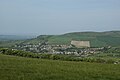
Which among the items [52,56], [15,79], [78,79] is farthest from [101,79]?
[52,56]

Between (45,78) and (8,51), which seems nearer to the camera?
(45,78)

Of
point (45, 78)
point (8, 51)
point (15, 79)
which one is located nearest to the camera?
point (15, 79)

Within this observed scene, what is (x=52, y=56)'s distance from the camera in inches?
1512

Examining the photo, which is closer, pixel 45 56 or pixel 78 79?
pixel 78 79

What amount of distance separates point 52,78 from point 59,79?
22.2 inches

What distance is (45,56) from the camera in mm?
39062

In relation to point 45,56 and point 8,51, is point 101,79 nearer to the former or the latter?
point 45,56

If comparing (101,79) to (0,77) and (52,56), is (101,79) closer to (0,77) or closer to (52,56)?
(0,77)

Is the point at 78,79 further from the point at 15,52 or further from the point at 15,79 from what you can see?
the point at 15,52

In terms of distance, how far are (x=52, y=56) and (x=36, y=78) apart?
71.7 feet

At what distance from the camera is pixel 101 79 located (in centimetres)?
1752

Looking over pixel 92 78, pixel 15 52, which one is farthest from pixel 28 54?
pixel 92 78

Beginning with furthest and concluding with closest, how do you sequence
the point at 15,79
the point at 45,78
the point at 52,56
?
1. the point at 52,56
2. the point at 45,78
3. the point at 15,79

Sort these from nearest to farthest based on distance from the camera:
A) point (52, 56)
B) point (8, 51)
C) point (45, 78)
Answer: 1. point (45, 78)
2. point (52, 56)
3. point (8, 51)
